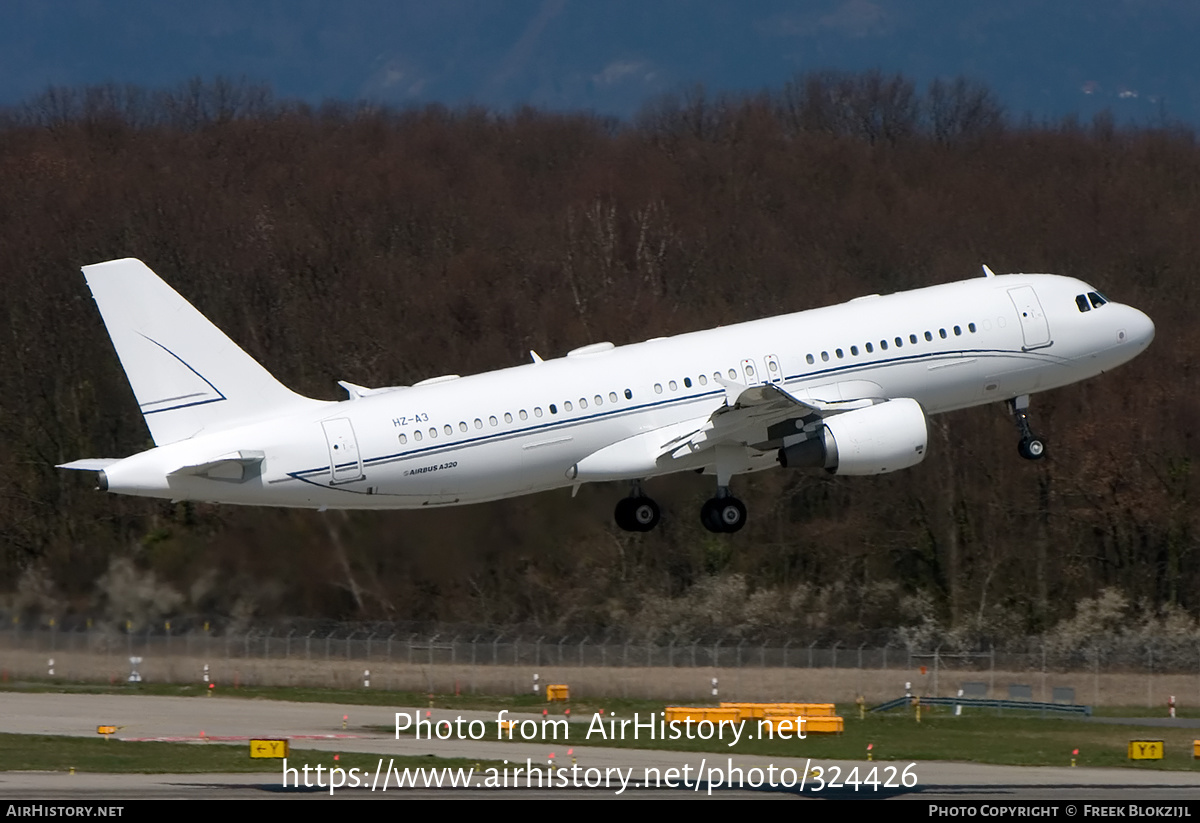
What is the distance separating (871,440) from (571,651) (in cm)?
2211

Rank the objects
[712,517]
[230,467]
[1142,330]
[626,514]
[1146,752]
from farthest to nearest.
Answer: [1142,330], [626,514], [712,517], [1146,752], [230,467]

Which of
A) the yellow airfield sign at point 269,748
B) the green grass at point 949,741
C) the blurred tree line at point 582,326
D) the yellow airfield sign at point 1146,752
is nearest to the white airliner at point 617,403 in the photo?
the yellow airfield sign at point 269,748

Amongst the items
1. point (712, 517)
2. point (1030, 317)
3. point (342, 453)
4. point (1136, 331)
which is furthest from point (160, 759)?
point (1136, 331)

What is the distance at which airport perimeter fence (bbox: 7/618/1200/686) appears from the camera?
64.7 meters

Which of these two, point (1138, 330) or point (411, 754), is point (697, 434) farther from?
point (1138, 330)

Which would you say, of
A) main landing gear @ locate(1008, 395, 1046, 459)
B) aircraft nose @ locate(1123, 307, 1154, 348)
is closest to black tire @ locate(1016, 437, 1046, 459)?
main landing gear @ locate(1008, 395, 1046, 459)

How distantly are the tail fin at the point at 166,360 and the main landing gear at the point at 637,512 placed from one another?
10.2m

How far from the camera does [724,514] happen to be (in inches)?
2042

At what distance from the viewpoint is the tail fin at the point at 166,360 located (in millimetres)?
47188

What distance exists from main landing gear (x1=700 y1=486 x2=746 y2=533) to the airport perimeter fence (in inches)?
640

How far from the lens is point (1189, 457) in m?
80.2

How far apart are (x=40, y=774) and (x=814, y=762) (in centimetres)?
1745
